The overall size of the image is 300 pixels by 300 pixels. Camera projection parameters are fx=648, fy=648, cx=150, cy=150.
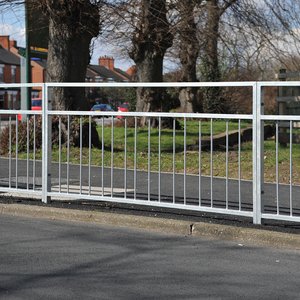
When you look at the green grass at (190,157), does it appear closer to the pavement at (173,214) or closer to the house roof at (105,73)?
the pavement at (173,214)

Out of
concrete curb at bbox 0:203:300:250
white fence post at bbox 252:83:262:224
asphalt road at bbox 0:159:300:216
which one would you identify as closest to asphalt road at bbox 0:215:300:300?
concrete curb at bbox 0:203:300:250

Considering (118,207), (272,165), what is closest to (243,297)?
(118,207)

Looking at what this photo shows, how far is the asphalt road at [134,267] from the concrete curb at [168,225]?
0.13 metres

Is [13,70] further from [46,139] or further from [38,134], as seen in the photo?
[46,139]

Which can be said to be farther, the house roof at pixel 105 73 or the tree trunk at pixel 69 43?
the house roof at pixel 105 73

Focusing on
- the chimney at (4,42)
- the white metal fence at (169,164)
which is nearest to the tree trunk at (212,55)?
the white metal fence at (169,164)

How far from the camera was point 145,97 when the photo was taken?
20938 millimetres

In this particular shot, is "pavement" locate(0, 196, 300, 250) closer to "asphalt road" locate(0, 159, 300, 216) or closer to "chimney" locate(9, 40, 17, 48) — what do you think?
"asphalt road" locate(0, 159, 300, 216)

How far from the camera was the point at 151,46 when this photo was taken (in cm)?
2014

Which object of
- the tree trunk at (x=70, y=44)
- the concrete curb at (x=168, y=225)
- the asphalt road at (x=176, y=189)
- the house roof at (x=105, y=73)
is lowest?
the concrete curb at (x=168, y=225)

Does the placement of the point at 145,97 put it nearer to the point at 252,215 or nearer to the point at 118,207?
the point at 118,207

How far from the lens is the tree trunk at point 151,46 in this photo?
18.1 m

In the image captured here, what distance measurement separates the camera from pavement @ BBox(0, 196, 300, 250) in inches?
275

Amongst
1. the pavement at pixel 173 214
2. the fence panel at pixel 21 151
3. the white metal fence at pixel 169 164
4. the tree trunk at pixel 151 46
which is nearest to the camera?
the pavement at pixel 173 214
